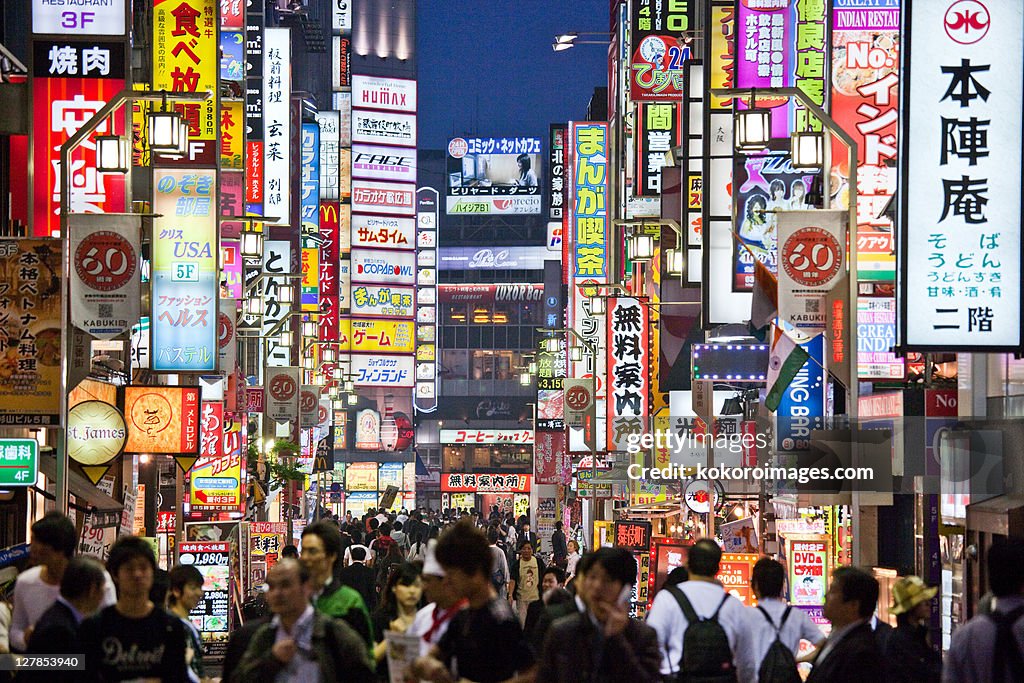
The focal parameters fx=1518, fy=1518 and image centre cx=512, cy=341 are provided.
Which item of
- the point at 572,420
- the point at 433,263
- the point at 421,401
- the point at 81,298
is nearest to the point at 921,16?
the point at 81,298

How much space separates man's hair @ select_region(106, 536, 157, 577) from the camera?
7375mm

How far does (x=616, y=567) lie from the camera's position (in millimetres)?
7098

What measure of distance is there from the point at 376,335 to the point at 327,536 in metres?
52.6

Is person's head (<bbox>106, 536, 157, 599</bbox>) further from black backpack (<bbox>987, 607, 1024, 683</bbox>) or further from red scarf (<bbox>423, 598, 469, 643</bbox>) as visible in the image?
black backpack (<bbox>987, 607, 1024, 683</bbox>)

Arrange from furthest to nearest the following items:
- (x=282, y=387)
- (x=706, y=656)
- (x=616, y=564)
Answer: (x=282, y=387) < (x=706, y=656) < (x=616, y=564)

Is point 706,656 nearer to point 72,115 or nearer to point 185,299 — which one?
point 72,115

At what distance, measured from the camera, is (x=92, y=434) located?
17.1m

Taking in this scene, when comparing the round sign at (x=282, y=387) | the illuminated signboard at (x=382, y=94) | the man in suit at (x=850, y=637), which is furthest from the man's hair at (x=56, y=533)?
the illuminated signboard at (x=382, y=94)

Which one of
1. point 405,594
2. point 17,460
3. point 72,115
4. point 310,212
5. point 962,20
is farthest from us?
point 310,212

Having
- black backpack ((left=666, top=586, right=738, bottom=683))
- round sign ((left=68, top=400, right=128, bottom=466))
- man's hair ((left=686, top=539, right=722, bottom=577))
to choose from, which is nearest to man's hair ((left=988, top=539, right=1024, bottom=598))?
black backpack ((left=666, top=586, right=738, bottom=683))

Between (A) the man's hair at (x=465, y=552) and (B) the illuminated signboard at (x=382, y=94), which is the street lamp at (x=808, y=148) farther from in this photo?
(B) the illuminated signboard at (x=382, y=94)

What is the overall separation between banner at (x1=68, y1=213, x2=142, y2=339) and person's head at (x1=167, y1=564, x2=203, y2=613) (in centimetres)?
557

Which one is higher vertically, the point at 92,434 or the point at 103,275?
the point at 103,275

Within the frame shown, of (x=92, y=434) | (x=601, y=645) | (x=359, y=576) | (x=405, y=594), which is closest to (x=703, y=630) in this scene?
(x=601, y=645)
